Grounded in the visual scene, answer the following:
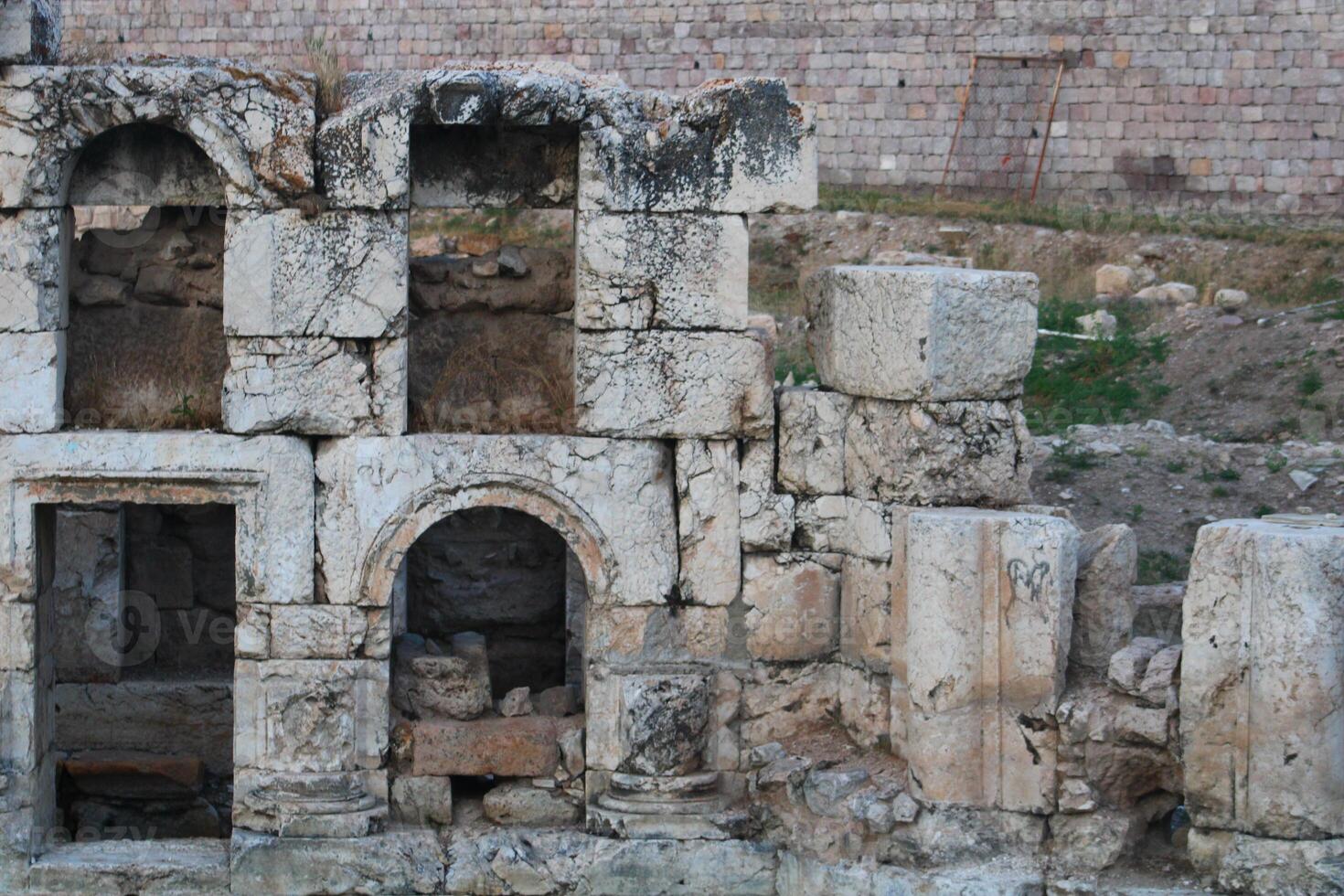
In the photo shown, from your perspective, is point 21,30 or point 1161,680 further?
point 21,30

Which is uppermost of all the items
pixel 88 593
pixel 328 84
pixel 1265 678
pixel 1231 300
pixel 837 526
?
pixel 328 84

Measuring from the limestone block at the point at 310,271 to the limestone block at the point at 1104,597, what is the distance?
341 cm

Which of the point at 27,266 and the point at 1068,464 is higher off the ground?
the point at 27,266

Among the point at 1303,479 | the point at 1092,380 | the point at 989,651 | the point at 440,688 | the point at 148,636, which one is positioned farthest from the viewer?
the point at 1092,380

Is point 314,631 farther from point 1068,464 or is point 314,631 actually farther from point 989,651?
point 1068,464

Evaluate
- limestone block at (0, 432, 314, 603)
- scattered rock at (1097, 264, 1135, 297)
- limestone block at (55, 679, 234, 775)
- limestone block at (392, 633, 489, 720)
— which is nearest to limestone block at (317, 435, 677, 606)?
limestone block at (0, 432, 314, 603)

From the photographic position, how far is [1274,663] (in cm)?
777

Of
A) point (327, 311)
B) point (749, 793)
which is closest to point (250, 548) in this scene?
point (327, 311)

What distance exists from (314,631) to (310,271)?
1.68m

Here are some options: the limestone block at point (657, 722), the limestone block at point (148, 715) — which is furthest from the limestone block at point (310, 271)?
the limestone block at point (148, 715)

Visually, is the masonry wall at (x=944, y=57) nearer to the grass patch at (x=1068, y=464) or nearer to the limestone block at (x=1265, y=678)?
the grass patch at (x=1068, y=464)

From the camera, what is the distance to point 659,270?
356 inches

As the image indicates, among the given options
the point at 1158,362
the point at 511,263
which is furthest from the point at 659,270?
the point at 1158,362

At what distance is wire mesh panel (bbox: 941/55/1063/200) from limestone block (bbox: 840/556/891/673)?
15068 mm
